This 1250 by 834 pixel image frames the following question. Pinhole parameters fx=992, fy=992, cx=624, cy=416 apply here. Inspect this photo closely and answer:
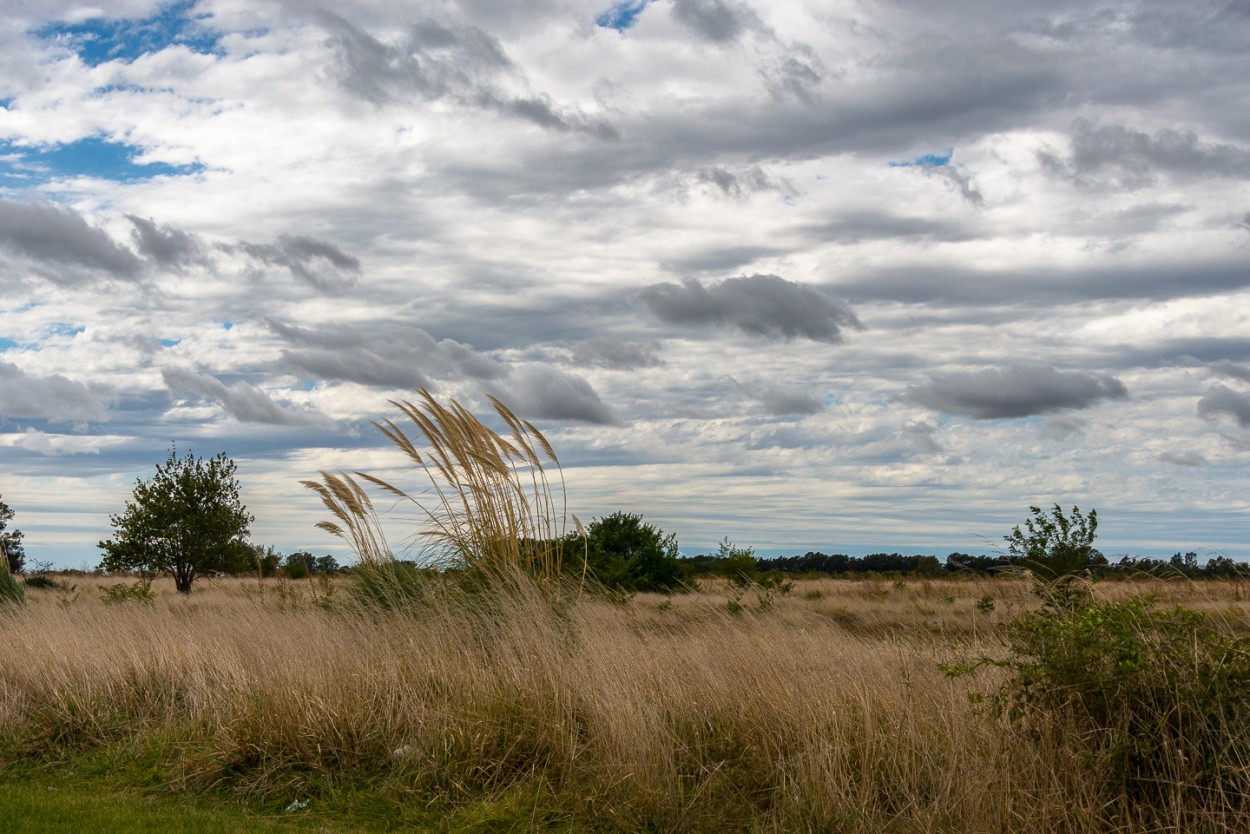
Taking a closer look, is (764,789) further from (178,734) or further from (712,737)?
(178,734)

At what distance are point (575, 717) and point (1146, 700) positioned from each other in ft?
12.3

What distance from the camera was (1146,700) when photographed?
508 cm

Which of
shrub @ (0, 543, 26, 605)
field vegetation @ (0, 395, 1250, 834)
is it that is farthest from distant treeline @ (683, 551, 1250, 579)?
shrub @ (0, 543, 26, 605)

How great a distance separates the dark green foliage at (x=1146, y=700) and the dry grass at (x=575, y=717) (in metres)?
0.20

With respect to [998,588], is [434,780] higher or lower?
lower

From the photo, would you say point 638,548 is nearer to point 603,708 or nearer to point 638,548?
point 638,548

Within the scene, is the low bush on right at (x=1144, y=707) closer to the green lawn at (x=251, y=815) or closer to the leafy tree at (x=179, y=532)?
the green lawn at (x=251, y=815)

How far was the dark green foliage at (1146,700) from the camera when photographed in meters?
4.80

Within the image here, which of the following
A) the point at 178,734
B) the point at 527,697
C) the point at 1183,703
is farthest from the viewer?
the point at 178,734

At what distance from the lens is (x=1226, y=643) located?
5.05m

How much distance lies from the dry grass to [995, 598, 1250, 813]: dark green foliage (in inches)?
8.1

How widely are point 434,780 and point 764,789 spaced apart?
7.29ft

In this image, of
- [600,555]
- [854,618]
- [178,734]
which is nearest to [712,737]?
[178,734]

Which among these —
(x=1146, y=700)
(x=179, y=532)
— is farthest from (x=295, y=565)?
(x=1146, y=700)
